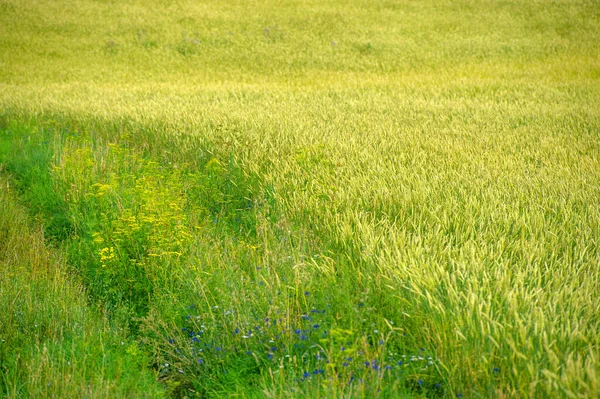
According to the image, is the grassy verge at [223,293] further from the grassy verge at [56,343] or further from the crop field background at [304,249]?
the grassy verge at [56,343]

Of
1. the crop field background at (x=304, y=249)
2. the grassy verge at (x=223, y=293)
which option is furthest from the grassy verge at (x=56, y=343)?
the grassy verge at (x=223, y=293)

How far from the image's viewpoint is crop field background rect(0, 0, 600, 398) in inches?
94.0

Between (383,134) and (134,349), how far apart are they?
5340mm

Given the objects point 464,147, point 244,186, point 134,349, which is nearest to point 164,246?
point 134,349

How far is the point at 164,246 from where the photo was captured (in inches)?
162

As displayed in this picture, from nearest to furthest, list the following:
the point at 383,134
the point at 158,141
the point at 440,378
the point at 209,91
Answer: the point at 440,378 → the point at 383,134 → the point at 158,141 → the point at 209,91

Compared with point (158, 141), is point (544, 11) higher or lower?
higher

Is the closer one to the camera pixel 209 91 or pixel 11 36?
pixel 209 91

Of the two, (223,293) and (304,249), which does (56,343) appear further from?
(304,249)

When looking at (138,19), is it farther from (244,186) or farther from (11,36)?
(244,186)

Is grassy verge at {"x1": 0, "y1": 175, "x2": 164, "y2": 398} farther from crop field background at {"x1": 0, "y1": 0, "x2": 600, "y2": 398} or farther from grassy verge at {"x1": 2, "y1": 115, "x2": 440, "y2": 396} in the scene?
grassy verge at {"x1": 2, "y1": 115, "x2": 440, "y2": 396}

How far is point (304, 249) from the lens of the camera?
352 cm

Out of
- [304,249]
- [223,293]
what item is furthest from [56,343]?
[304,249]

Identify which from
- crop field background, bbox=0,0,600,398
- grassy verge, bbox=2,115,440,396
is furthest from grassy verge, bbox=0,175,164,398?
grassy verge, bbox=2,115,440,396
